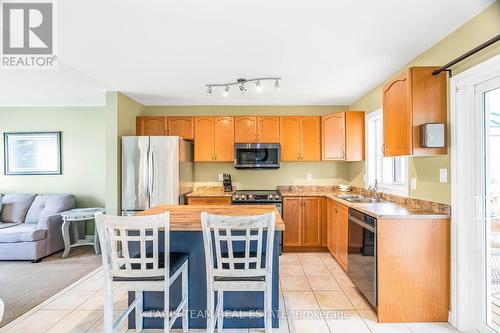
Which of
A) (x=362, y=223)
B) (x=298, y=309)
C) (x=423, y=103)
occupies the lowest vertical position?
(x=298, y=309)

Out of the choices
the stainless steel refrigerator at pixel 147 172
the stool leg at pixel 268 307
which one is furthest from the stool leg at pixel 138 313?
the stainless steel refrigerator at pixel 147 172

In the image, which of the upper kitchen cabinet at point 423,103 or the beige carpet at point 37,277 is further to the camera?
the beige carpet at point 37,277

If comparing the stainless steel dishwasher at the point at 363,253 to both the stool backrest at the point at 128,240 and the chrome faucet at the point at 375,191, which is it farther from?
the stool backrest at the point at 128,240

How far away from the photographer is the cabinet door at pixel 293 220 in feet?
13.3

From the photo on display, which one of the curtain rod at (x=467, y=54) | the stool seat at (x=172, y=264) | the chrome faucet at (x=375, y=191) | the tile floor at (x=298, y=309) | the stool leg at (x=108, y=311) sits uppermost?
the curtain rod at (x=467, y=54)

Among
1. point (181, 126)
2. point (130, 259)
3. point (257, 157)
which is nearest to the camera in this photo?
point (130, 259)

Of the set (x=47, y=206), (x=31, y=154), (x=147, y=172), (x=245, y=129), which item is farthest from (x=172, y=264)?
(x=31, y=154)

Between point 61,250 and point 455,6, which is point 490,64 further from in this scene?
point 61,250

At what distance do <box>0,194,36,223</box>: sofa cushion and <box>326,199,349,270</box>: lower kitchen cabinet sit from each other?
4.88 metres

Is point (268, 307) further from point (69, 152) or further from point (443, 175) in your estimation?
point (69, 152)

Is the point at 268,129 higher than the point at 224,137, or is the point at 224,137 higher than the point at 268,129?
the point at 268,129

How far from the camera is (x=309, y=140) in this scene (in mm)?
4461

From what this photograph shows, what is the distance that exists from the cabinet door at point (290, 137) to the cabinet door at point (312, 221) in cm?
81

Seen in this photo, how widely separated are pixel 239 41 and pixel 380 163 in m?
2.68
